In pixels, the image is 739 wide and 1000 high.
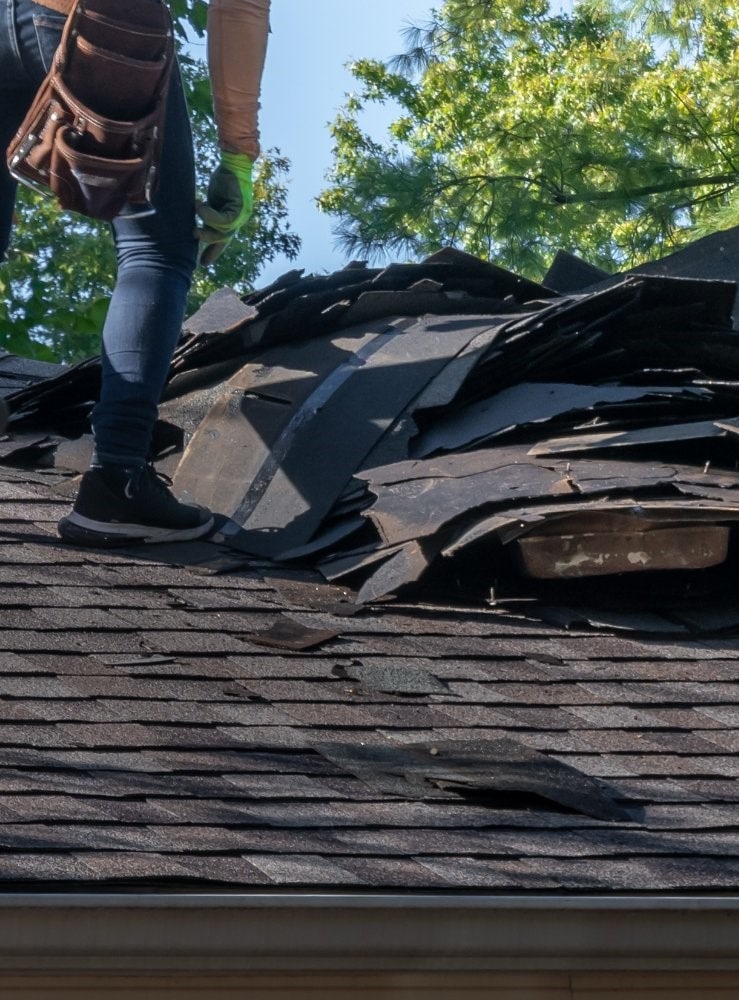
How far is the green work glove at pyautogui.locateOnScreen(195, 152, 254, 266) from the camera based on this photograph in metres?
4.66

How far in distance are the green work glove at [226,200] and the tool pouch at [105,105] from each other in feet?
0.92

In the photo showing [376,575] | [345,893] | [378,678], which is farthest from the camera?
[376,575]

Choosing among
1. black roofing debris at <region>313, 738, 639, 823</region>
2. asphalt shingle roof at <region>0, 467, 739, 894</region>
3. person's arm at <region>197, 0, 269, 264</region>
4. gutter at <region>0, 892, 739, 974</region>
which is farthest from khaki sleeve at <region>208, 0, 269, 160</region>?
gutter at <region>0, 892, 739, 974</region>

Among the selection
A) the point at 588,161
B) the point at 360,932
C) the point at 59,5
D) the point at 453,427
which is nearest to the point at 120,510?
the point at 453,427

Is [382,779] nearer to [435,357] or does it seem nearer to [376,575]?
[376,575]

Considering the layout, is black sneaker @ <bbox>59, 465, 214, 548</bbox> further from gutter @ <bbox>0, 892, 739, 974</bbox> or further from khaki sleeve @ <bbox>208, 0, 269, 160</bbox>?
gutter @ <bbox>0, 892, 739, 974</bbox>

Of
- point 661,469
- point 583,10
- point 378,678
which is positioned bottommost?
point 378,678

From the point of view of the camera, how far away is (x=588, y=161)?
18.0 metres

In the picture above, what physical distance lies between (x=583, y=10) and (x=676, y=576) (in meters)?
19.6

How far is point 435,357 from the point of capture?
17.1 ft

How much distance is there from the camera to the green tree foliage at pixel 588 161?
18.0 metres

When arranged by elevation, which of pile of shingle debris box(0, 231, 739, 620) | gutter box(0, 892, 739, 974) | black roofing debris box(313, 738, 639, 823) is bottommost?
gutter box(0, 892, 739, 974)

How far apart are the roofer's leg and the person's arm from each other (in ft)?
0.30

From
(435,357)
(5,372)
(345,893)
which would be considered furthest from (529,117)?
(345,893)
